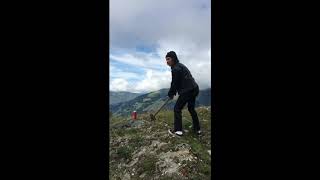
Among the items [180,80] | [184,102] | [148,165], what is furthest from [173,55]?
[148,165]

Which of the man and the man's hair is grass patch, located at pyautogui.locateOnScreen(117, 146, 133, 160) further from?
the man's hair

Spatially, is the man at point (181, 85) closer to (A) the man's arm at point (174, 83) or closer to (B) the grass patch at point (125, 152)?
(A) the man's arm at point (174, 83)

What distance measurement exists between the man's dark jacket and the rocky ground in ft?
4.32

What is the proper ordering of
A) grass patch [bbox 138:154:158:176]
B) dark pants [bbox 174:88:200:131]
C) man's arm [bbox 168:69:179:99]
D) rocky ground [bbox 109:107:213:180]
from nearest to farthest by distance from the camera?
rocky ground [bbox 109:107:213:180] < grass patch [bbox 138:154:158:176] < man's arm [bbox 168:69:179:99] < dark pants [bbox 174:88:200:131]

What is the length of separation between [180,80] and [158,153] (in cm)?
184

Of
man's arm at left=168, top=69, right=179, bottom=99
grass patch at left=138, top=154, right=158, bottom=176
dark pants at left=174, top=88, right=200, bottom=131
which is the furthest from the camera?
dark pants at left=174, top=88, right=200, bottom=131

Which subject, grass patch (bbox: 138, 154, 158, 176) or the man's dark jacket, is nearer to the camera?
grass patch (bbox: 138, 154, 158, 176)

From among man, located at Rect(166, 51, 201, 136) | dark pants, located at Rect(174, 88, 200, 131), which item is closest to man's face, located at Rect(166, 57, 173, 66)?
man, located at Rect(166, 51, 201, 136)

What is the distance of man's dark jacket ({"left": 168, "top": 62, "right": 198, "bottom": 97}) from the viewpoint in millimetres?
8938

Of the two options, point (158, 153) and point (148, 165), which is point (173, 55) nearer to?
point (158, 153)
